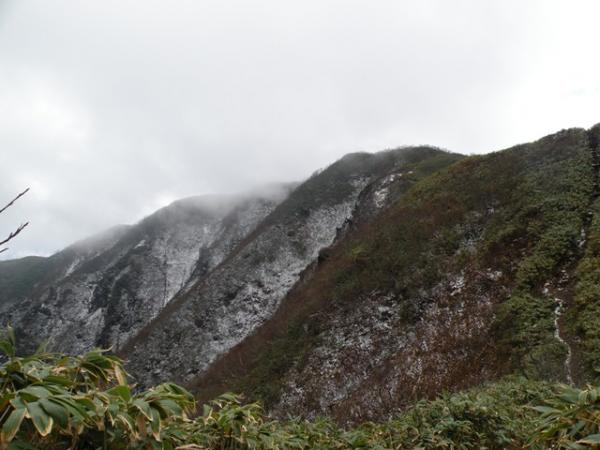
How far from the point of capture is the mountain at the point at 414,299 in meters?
15.5

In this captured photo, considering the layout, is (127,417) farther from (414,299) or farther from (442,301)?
(414,299)

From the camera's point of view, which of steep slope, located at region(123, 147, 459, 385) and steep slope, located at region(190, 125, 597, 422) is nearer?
steep slope, located at region(190, 125, 597, 422)

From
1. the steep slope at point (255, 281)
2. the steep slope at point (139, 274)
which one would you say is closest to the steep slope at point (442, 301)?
the steep slope at point (255, 281)

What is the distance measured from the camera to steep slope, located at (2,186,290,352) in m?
66.6

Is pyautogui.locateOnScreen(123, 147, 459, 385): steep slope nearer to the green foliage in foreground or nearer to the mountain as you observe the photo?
the mountain

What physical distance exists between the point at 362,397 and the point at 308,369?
535 centimetres

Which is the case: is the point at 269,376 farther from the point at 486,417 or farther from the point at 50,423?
the point at 50,423

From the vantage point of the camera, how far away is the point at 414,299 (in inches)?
866

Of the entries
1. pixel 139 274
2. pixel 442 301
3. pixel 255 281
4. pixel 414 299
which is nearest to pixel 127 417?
pixel 442 301

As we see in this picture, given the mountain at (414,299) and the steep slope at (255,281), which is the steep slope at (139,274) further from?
the mountain at (414,299)

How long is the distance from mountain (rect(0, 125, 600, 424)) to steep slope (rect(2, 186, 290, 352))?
20.2 meters

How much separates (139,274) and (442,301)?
64467mm

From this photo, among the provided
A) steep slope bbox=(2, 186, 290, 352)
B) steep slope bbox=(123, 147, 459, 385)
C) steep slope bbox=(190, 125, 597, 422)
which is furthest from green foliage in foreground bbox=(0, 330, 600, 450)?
steep slope bbox=(2, 186, 290, 352)

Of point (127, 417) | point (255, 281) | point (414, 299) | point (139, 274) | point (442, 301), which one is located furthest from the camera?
point (139, 274)
